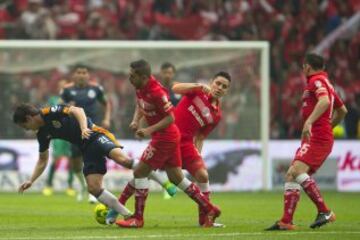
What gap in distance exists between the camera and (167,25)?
30547 millimetres

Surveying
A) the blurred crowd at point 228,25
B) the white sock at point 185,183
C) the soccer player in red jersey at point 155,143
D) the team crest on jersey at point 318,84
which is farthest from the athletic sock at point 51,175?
the team crest on jersey at point 318,84

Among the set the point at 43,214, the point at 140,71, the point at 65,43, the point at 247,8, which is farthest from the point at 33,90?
the point at 140,71

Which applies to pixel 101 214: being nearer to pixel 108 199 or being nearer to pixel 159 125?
pixel 108 199

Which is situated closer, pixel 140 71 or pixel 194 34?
pixel 140 71

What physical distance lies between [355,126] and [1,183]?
894cm

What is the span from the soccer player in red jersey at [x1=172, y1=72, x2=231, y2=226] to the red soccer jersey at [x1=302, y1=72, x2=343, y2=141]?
132cm

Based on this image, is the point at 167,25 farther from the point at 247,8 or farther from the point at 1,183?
the point at 1,183

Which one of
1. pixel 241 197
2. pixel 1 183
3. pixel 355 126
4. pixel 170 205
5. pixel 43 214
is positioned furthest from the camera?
pixel 355 126

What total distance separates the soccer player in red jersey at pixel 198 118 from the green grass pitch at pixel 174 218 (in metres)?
0.73

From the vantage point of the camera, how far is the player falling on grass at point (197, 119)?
582 inches

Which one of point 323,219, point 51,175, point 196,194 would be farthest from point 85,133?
point 51,175

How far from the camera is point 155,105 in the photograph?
1380 centimetres

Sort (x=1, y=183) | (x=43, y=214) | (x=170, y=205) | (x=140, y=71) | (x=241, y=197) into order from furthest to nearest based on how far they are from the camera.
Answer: (x=1, y=183) → (x=241, y=197) → (x=170, y=205) → (x=43, y=214) → (x=140, y=71)

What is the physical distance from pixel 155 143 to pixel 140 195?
70cm
